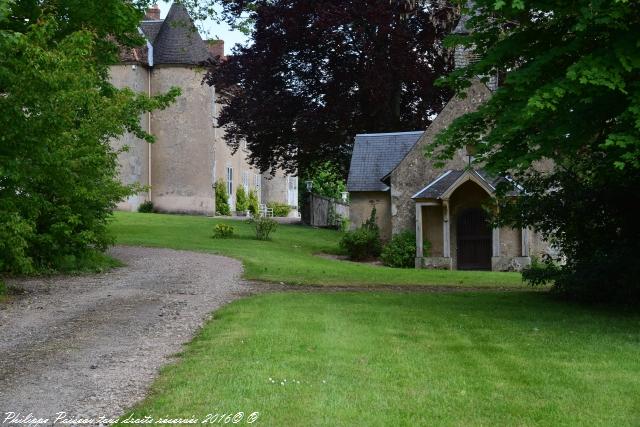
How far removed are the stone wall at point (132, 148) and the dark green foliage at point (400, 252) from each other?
61.7ft

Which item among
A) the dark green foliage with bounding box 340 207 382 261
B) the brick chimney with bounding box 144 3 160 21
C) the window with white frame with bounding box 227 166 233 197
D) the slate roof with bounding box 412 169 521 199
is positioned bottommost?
the dark green foliage with bounding box 340 207 382 261

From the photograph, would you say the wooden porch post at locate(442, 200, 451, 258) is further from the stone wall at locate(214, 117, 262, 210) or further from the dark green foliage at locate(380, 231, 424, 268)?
the stone wall at locate(214, 117, 262, 210)

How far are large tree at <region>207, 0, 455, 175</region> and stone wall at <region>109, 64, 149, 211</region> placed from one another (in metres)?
8.68

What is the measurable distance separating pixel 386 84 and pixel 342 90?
2890mm

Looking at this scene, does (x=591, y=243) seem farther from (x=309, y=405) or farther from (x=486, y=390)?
(x=309, y=405)

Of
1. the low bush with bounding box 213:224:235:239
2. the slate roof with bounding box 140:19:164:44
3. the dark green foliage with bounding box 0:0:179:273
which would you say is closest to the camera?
the dark green foliage with bounding box 0:0:179:273

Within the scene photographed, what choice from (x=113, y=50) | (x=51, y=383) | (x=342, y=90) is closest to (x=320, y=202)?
(x=342, y=90)

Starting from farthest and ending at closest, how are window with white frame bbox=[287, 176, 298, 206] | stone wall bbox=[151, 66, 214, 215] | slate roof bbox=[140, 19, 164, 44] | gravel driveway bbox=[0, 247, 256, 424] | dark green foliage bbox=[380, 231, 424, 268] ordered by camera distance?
window with white frame bbox=[287, 176, 298, 206], slate roof bbox=[140, 19, 164, 44], stone wall bbox=[151, 66, 214, 215], dark green foliage bbox=[380, 231, 424, 268], gravel driveway bbox=[0, 247, 256, 424]

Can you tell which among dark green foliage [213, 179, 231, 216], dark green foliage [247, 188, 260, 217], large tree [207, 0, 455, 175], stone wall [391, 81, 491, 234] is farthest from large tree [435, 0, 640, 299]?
dark green foliage [247, 188, 260, 217]

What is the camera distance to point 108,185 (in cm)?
1706

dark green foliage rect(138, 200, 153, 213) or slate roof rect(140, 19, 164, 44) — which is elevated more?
slate roof rect(140, 19, 164, 44)

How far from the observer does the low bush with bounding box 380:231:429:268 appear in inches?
1022

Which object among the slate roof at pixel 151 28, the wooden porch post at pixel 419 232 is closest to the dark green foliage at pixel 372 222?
the wooden porch post at pixel 419 232

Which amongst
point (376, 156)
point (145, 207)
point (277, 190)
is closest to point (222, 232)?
point (376, 156)
